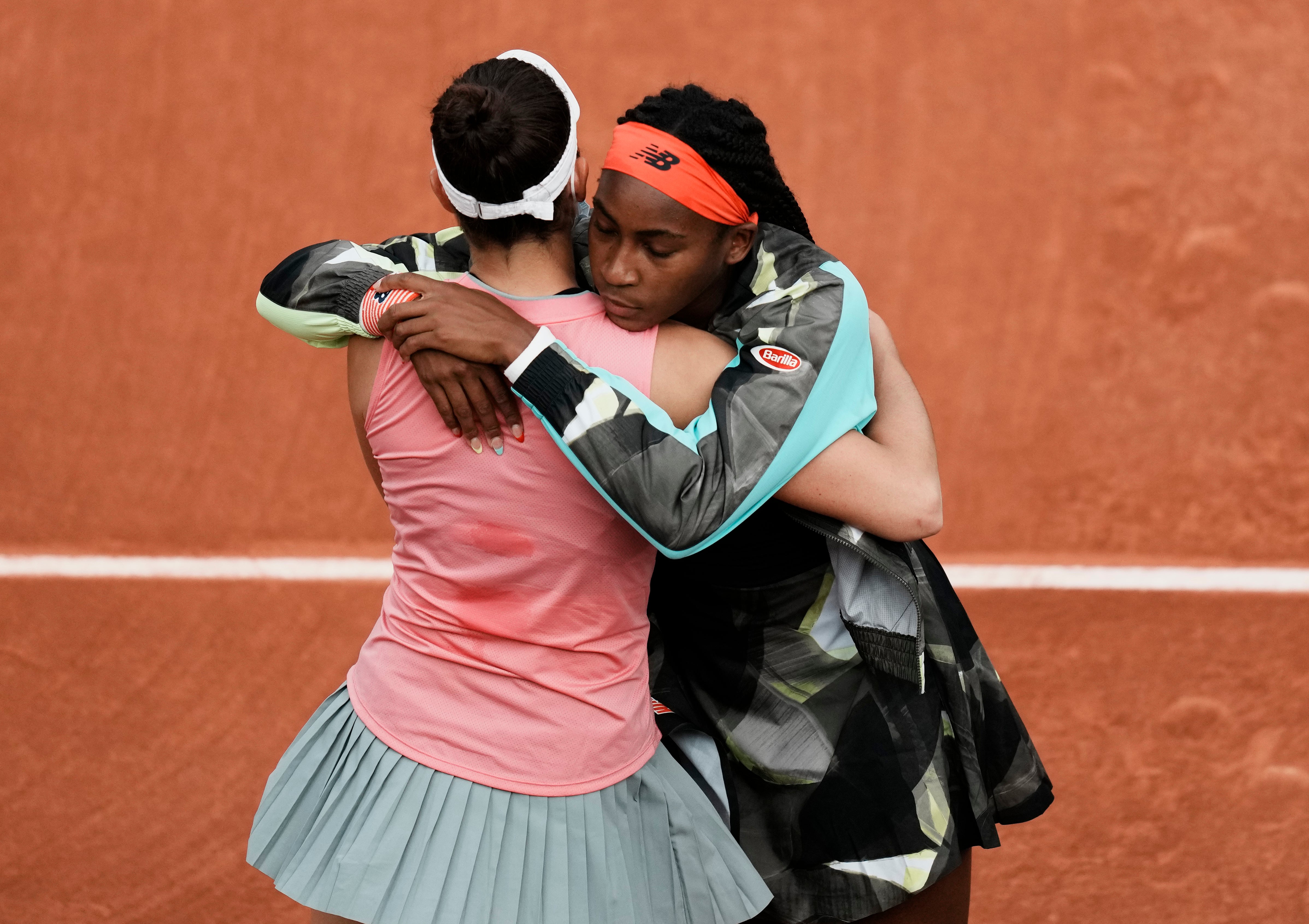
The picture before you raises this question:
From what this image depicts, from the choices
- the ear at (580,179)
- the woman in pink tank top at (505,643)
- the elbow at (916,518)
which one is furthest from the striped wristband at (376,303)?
the elbow at (916,518)

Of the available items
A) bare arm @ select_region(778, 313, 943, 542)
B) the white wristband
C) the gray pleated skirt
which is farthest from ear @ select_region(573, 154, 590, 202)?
the gray pleated skirt

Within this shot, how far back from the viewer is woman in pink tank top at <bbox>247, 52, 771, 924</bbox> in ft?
4.80

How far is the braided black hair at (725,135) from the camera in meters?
1.61

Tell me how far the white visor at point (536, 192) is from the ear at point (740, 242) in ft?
0.88

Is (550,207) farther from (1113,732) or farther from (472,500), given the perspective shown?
(1113,732)

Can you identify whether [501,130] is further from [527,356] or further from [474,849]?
[474,849]

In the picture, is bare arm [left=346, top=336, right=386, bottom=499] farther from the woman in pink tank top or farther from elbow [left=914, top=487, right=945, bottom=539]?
elbow [left=914, top=487, right=945, bottom=539]

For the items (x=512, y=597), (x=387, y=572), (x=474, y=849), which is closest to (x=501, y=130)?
(x=512, y=597)

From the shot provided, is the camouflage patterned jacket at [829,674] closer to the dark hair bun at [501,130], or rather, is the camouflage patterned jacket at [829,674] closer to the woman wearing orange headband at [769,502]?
the woman wearing orange headband at [769,502]

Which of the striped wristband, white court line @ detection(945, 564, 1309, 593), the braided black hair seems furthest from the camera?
white court line @ detection(945, 564, 1309, 593)

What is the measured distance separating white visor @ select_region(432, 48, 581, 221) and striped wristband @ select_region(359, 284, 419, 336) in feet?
0.41

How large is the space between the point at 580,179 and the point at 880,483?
21.5 inches

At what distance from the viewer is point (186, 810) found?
3.61 meters

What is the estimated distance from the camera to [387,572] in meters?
4.30
